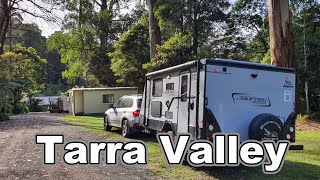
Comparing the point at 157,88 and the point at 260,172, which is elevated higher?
the point at 157,88

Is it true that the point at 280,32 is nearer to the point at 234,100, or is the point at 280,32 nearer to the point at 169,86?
the point at 169,86

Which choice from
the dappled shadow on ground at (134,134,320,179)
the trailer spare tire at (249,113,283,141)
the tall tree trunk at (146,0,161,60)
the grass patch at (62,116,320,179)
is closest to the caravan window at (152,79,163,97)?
the grass patch at (62,116,320,179)

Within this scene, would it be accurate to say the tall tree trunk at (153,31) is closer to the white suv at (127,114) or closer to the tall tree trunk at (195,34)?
the tall tree trunk at (195,34)

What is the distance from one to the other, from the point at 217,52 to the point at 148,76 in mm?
16465

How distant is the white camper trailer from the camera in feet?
23.8

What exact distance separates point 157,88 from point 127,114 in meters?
3.41

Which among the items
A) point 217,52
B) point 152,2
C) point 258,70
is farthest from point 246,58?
point 258,70

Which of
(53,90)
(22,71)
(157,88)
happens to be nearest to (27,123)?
(157,88)

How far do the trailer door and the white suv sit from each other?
433 cm

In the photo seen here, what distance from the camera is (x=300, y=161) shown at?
880cm

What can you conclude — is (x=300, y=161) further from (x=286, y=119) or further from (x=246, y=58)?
(x=246, y=58)

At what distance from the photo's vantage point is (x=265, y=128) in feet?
24.5

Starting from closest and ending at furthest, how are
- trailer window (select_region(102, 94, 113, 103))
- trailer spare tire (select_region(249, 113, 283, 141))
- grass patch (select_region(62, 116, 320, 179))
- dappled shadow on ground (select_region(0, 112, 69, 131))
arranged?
grass patch (select_region(62, 116, 320, 179))
trailer spare tire (select_region(249, 113, 283, 141))
dappled shadow on ground (select_region(0, 112, 69, 131))
trailer window (select_region(102, 94, 113, 103))

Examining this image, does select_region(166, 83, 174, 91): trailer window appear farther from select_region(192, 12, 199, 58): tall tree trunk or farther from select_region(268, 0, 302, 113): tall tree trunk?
select_region(192, 12, 199, 58): tall tree trunk
